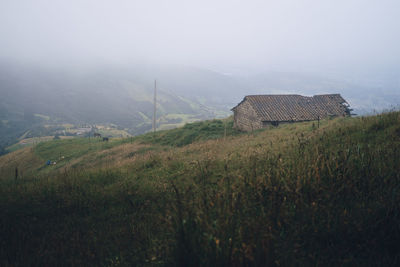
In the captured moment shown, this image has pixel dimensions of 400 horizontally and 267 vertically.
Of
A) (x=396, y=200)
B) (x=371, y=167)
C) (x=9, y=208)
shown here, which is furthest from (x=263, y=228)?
(x=9, y=208)

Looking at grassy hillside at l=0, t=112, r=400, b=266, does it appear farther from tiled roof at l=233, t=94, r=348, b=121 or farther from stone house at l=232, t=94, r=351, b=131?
tiled roof at l=233, t=94, r=348, b=121

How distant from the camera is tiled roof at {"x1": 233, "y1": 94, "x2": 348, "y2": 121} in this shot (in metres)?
30.0

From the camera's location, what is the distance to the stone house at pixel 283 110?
1168 inches

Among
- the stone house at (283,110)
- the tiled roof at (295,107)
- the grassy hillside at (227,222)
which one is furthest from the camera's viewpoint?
the tiled roof at (295,107)

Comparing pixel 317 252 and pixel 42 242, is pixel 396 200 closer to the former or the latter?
pixel 317 252

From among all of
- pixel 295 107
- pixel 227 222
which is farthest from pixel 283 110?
pixel 227 222

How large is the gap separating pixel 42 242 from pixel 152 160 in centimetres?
521

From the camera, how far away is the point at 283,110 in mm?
31359

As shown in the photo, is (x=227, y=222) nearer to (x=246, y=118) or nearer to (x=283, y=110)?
(x=246, y=118)

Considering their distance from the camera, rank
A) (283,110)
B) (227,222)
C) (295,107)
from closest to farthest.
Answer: (227,222), (283,110), (295,107)

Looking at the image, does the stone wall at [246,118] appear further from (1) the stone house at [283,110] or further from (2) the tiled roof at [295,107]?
(2) the tiled roof at [295,107]

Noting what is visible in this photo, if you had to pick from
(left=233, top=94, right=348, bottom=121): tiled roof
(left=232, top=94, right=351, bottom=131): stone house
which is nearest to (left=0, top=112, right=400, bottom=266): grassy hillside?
(left=232, top=94, right=351, bottom=131): stone house

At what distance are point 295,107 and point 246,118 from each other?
7121 mm

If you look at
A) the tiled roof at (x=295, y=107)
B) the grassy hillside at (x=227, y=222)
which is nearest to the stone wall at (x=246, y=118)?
the tiled roof at (x=295, y=107)
